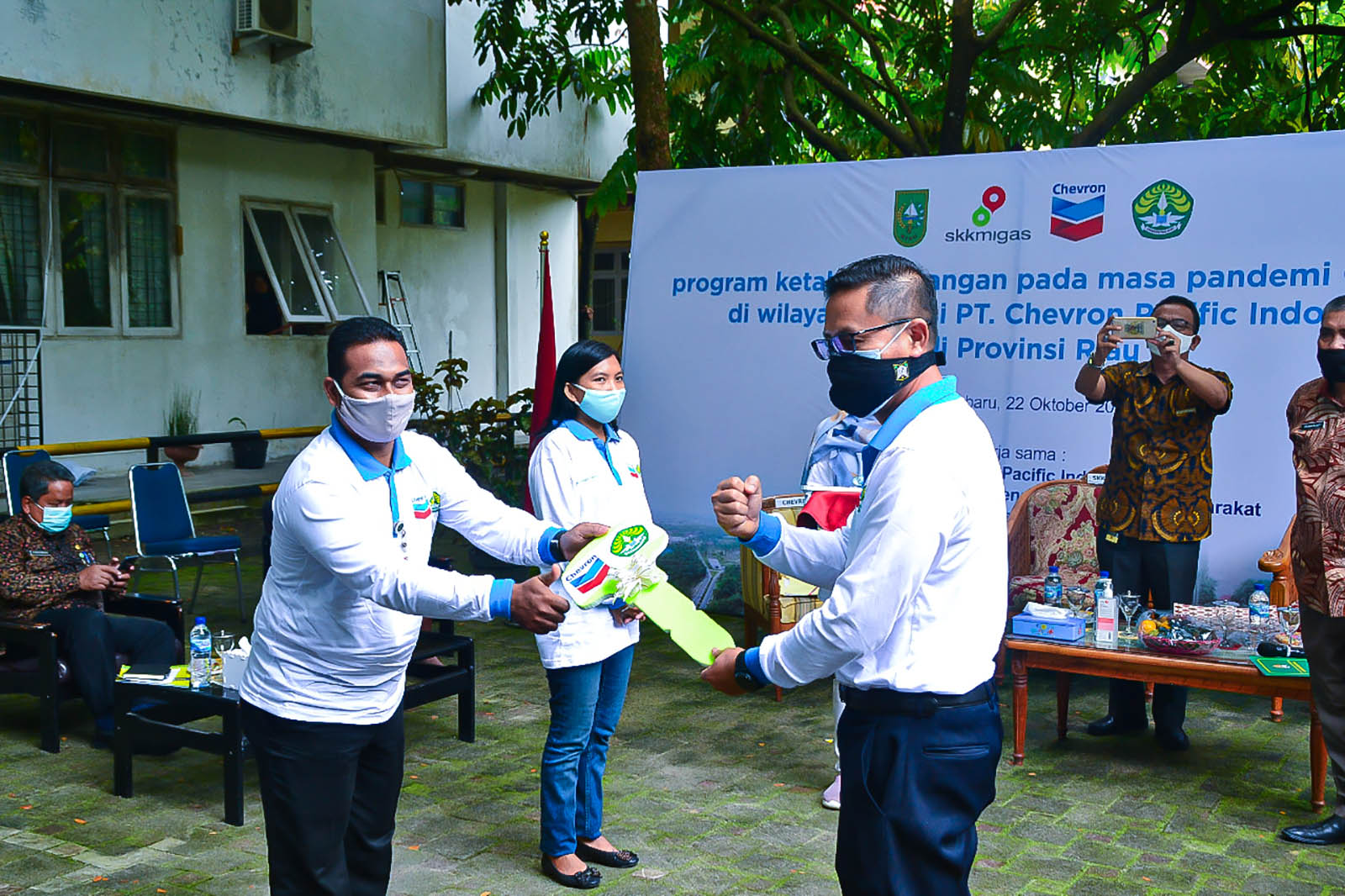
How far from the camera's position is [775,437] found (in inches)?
324

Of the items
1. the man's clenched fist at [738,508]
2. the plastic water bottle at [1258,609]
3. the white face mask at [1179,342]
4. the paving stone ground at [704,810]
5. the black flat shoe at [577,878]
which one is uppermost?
the white face mask at [1179,342]

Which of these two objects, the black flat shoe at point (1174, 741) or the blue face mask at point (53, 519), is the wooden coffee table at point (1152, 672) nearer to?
the black flat shoe at point (1174, 741)

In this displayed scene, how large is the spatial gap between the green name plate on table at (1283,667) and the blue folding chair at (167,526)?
251 inches

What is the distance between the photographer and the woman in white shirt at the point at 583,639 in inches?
170

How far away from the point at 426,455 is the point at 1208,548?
496cm

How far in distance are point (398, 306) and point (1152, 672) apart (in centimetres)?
1333

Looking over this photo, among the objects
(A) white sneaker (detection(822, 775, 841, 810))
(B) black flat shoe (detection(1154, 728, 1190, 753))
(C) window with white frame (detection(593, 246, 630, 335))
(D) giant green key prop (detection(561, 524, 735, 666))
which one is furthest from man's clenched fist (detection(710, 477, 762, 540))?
(C) window with white frame (detection(593, 246, 630, 335))

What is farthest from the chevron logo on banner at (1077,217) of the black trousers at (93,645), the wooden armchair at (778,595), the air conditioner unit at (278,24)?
the air conditioner unit at (278,24)

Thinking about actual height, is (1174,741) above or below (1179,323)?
below

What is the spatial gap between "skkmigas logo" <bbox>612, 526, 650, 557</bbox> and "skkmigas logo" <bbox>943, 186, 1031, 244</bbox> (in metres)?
4.69

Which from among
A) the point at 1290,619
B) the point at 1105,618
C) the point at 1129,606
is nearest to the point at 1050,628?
the point at 1105,618

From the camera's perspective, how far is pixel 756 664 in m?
2.91

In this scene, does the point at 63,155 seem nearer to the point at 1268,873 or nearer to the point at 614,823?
the point at 614,823

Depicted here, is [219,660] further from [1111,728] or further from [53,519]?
[1111,728]
